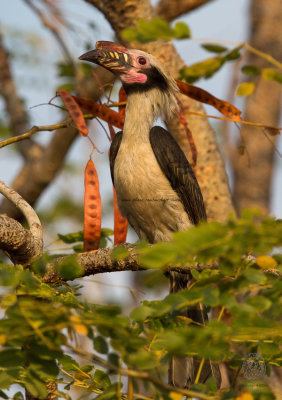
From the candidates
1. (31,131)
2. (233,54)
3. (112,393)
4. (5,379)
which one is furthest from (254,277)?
(31,131)

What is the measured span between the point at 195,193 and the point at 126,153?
Answer: 0.70 m

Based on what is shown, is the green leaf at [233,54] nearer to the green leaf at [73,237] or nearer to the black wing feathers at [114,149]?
the green leaf at [73,237]

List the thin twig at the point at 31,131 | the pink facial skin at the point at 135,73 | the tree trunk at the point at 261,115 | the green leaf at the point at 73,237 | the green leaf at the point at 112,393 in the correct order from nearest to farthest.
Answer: the green leaf at the point at 112,393, the thin twig at the point at 31,131, the green leaf at the point at 73,237, the pink facial skin at the point at 135,73, the tree trunk at the point at 261,115

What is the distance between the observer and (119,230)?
441 cm

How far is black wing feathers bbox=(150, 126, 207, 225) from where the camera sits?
4.57 metres

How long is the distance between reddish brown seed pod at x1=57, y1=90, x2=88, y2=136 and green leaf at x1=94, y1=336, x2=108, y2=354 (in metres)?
2.19

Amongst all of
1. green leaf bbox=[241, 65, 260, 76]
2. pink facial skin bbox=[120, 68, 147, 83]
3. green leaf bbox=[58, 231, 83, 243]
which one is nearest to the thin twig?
green leaf bbox=[58, 231, 83, 243]

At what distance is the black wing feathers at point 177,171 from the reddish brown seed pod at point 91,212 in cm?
72

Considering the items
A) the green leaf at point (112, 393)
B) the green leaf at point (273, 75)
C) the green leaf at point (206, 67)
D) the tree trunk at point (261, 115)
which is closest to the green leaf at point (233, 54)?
the green leaf at point (206, 67)

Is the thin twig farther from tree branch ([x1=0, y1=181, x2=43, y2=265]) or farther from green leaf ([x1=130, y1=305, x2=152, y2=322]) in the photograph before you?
green leaf ([x1=130, y1=305, x2=152, y2=322])

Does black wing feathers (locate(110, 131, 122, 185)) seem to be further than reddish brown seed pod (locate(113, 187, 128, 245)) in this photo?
Yes

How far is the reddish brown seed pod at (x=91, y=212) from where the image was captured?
4000 millimetres

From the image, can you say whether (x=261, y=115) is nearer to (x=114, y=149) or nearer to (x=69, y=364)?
(x=114, y=149)

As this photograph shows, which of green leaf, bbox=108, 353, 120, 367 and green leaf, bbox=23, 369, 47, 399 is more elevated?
green leaf, bbox=108, 353, 120, 367
